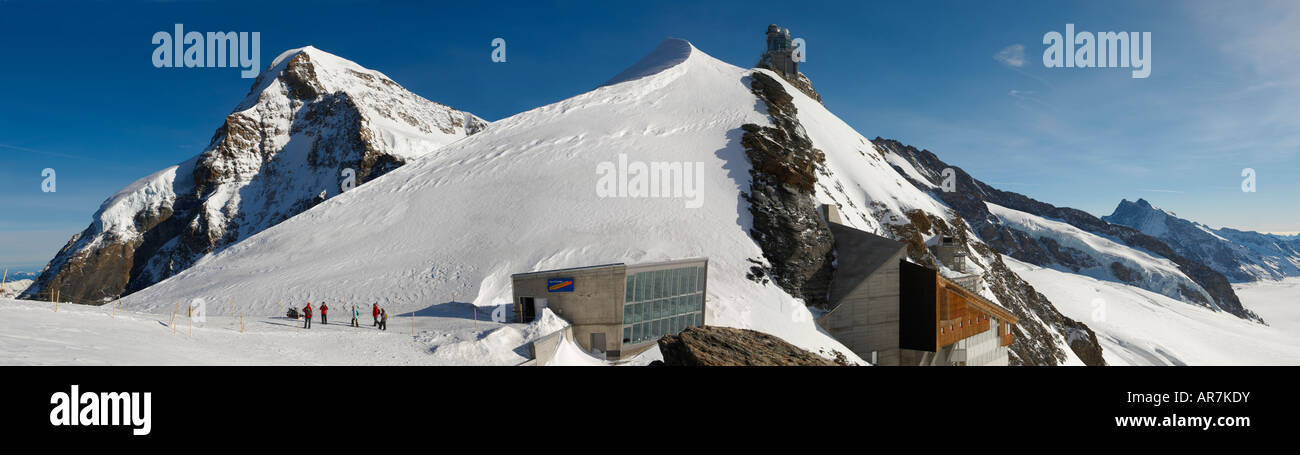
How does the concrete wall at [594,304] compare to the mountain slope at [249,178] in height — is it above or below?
below

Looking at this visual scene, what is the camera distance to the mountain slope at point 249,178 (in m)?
142

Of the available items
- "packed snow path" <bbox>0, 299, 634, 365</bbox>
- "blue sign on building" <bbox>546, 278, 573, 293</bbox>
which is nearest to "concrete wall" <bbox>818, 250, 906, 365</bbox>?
"blue sign on building" <bbox>546, 278, 573, 293</bbox>

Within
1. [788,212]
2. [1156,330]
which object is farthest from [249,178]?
[1156,330]

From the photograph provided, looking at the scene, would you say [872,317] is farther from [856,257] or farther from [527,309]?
[527,309]

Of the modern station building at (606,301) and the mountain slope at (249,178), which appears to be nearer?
the modern station building at (606,301)

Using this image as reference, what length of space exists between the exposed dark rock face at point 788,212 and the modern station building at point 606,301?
55.7ft

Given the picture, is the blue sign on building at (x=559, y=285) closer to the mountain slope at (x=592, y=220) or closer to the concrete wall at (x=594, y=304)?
the concrete wall at (x=594, y=304)

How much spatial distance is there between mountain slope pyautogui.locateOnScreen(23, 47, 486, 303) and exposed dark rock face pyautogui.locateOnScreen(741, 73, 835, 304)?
111262 millimetres

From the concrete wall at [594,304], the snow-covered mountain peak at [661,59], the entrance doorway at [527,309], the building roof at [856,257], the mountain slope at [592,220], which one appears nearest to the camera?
the concrete wall at [594,304]

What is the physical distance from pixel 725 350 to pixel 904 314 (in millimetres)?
35095

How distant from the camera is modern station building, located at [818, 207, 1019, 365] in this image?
40969 mm

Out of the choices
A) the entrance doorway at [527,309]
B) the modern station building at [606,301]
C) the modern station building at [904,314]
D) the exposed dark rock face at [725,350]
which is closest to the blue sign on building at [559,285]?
the modern station building at [606,301]

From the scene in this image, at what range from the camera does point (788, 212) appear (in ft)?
179

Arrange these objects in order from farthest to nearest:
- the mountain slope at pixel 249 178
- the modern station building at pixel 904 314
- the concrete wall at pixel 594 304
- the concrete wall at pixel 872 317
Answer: the mountain slope at pixel 249 178 → the concrete wall at pixel 872 317 → the modern station building at pixel 904 314 → the concrete wall at pixel 594 304
